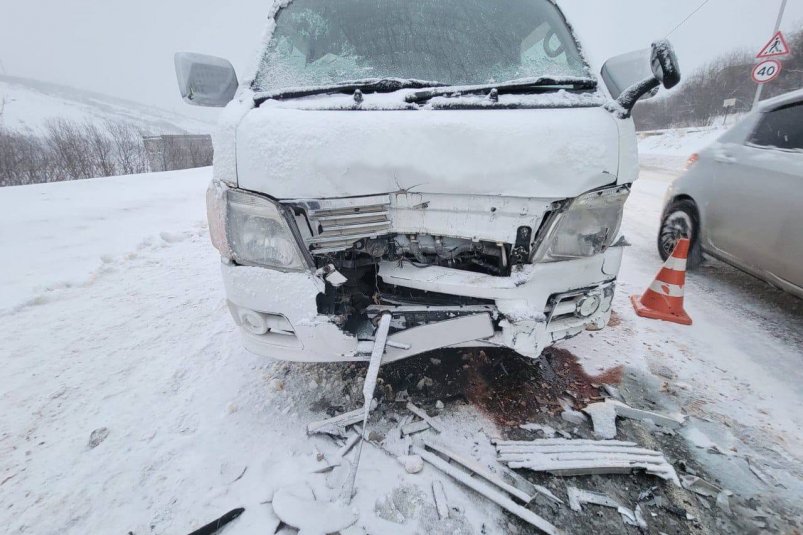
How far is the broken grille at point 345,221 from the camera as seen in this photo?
63.5 inches

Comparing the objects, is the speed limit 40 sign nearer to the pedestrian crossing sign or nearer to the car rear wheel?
the pedestrian crossing sign

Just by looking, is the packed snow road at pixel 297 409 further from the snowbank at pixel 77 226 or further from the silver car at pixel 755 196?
the silver car at pixel 755 196

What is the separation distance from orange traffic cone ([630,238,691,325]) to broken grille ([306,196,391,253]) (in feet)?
8.00

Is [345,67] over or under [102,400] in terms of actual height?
over

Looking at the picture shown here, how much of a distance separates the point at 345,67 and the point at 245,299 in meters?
1.47

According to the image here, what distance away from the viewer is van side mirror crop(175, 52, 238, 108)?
2328 mm

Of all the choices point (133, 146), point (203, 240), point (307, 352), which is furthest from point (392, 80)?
point (133, 146)

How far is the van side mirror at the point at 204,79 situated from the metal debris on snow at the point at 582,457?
8.91 feet

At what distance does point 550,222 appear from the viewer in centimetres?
169

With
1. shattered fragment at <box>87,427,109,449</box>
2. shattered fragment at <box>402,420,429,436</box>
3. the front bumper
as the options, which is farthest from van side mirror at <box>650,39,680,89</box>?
shattered fragment at <box>87,427,109,449</box>

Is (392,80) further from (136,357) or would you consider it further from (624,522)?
(136,357)

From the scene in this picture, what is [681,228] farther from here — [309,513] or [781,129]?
[309,513]

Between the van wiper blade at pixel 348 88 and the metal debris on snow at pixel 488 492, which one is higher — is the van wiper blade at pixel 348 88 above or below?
above

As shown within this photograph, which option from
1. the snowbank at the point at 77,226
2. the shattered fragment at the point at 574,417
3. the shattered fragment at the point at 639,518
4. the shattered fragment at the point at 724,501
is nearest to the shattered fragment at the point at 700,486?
the shattered fragment at the point at 724,501
